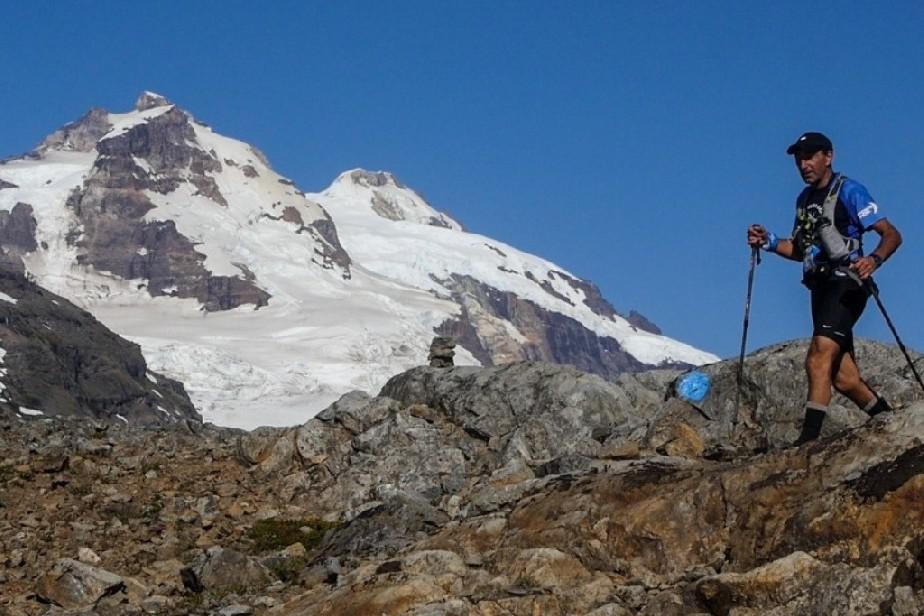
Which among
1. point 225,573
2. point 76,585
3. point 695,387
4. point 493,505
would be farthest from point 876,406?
point 76,585

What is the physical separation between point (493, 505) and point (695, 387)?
623 centimetres

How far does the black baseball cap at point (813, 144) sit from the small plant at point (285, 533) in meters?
7.33

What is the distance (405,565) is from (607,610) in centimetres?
205

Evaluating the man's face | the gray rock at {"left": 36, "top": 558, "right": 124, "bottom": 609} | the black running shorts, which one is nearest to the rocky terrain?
the gray rock at {"left": 36, "top": 558, "right": 124, "bottom": 609}

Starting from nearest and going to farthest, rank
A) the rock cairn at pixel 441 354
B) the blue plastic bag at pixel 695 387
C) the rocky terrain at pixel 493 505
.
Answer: the rocky terrain at pixel 493 505, the blue plastic bag at pixel 695 387, the rock cairn at pixel 441 354

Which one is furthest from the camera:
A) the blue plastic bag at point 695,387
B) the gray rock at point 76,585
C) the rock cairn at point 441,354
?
the rock cairn at point 441,354

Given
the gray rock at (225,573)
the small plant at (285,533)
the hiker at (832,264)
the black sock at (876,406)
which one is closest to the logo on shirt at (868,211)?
the hiker at (832,264)

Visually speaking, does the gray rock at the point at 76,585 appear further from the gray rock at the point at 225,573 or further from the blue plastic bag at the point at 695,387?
the blue plastic bag at the point at 695,387

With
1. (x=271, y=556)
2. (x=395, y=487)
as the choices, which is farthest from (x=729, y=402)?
(x=271, y=556)

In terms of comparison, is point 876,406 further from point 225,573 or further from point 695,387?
point 695,387

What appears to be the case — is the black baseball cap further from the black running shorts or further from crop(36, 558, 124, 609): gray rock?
crop(36, 558, 124, 609): gray rock

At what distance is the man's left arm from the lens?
409 inches

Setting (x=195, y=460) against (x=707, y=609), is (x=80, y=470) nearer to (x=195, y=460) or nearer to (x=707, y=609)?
(x=195, y=460)

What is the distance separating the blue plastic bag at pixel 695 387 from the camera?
59.0ft
